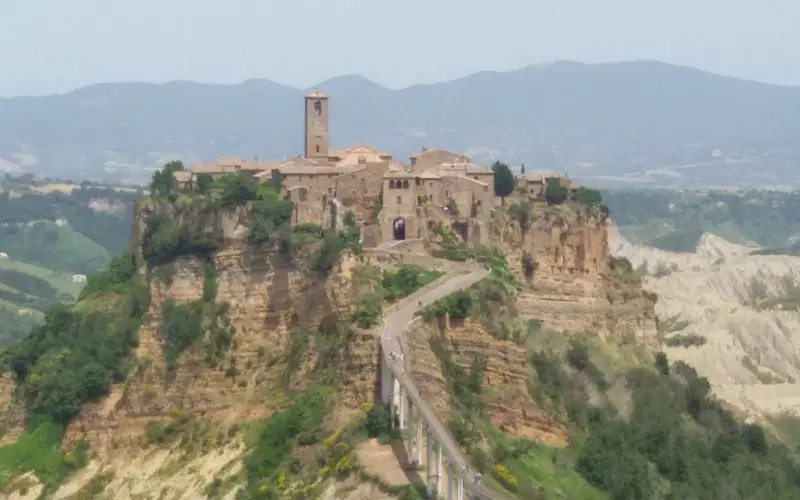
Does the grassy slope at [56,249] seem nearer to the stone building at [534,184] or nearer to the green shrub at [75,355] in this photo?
the stone building at [534,184]

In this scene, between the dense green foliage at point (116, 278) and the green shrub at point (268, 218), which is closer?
the green shrub at point (268, 218)

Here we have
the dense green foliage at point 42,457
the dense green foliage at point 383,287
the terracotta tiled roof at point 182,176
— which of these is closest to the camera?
the dense green foliage at point 383,287

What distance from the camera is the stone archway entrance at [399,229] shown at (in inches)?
1641

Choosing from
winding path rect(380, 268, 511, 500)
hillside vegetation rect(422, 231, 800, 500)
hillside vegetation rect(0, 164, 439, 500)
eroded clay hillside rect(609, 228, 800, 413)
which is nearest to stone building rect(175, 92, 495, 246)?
hillside vegetation rect(0, 164, 439, 500)

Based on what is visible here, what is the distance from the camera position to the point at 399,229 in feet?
137

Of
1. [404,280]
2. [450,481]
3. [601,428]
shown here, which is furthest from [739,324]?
[450,481]

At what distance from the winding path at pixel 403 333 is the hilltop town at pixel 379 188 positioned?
300 cm

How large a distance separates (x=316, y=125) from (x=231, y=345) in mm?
11268

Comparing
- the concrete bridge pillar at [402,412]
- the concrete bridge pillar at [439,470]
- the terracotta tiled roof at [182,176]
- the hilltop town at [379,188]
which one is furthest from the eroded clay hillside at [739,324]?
Result: the concrete bridge pillar at [439,470]

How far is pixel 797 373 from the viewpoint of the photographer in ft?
258

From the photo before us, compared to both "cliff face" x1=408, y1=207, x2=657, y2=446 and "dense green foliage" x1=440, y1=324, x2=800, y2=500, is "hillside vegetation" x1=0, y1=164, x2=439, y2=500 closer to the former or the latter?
"cliff face" x1=408, y1=207, x2=657, y2=446

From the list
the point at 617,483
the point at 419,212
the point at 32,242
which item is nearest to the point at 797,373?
the point at 419,212

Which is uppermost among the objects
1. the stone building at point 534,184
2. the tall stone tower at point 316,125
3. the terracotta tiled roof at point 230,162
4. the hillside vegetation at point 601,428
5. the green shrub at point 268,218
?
the tall stone tower at point 316,125

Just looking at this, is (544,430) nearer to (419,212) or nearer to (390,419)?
(390,419)
